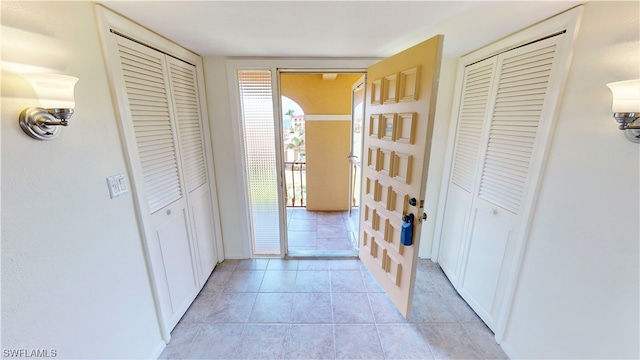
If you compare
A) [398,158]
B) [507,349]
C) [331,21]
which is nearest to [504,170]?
[398,158]

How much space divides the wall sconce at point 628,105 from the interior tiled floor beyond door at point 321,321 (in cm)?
149

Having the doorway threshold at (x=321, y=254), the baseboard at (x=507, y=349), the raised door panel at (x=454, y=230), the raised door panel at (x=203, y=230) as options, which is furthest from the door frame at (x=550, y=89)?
the raised door panel at (x=203, y=230)

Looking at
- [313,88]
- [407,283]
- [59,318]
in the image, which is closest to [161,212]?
[59,318]

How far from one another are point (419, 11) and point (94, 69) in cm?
161

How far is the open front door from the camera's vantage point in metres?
1.38

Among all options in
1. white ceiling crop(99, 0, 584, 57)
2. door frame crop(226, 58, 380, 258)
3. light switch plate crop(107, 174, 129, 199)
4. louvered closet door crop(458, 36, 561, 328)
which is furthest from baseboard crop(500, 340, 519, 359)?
light switch plate crop(107, 174, 129, 199)

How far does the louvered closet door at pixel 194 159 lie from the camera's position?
5.55 feet

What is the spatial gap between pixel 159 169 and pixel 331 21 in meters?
1.42

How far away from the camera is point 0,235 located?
0.71 meters

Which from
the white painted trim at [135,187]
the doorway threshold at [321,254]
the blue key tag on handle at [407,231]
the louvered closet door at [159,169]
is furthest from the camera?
the doorway threshold at [321,254]

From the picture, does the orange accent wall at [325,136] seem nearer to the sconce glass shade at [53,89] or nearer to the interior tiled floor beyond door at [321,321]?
the interior tiled floor beyond door at [321,321]

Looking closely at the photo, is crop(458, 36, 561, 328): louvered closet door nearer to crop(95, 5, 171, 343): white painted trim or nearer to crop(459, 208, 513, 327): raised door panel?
crop(459, 208, 513, 327): raised door panel

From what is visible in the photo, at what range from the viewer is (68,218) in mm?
923

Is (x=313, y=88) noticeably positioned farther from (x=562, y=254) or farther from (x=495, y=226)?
(x=562, y=254)
